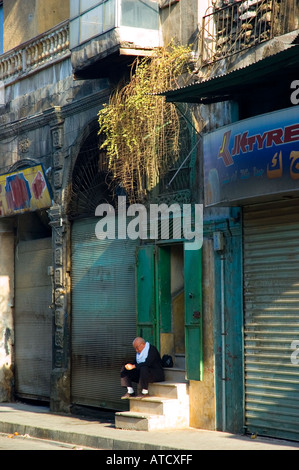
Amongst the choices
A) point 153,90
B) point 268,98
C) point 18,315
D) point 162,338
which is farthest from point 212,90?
point 18,315

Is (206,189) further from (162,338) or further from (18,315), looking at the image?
(18,315)

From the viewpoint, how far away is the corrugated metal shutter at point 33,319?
18.0 m

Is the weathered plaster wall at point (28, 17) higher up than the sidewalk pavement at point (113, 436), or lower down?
higher up

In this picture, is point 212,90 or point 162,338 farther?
point 162,338

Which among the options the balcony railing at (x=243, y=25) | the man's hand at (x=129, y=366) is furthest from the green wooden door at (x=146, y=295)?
the balcony railing at (x=243, y=25)

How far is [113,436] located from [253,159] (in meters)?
4.43

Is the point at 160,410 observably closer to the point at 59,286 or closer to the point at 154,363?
the point at 154,363

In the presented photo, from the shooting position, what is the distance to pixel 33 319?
1856 cm

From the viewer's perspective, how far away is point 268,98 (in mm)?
12578

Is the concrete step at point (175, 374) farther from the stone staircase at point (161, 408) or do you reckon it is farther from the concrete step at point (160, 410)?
the concrete step at point (160, 410)

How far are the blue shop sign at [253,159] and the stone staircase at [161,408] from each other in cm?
292

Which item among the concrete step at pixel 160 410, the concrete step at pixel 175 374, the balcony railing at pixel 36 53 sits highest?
the balcony railing at pixel 36 53

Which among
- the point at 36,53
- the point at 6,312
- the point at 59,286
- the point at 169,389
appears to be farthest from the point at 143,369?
the point at 36,53

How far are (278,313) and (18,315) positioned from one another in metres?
8.33
